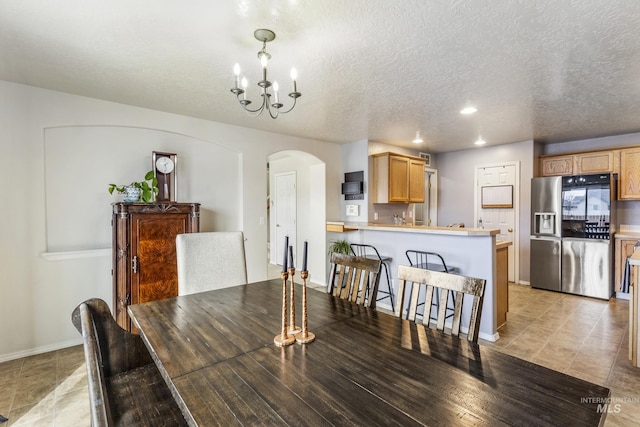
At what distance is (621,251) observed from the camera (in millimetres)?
4500

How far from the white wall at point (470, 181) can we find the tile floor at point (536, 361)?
1.55 metres

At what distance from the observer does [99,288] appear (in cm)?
318

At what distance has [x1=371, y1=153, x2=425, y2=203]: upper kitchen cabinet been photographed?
4969 mm

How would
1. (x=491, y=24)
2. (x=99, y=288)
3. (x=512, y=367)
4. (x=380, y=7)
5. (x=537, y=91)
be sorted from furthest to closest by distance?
(x=99, y=288)
(x=537, y=91)
(x=491, y=24)
(x=380, y=7)
(x=512, y=367)

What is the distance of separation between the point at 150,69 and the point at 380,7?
5.96 ft

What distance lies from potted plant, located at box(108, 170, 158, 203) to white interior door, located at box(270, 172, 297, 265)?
3.17 metres

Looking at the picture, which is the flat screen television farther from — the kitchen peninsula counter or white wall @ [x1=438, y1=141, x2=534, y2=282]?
white wall @ [x1=438, y1=141, x2=534, y2=282]

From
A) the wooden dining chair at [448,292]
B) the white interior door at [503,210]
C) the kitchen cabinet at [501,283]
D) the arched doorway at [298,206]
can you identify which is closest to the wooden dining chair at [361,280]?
the wooden dining chair at [448,292]

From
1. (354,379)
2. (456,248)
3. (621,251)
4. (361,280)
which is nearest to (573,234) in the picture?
(621,251)

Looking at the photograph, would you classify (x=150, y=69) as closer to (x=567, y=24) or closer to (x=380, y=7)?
(x=380, y=7)

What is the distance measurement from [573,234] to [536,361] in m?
2.87

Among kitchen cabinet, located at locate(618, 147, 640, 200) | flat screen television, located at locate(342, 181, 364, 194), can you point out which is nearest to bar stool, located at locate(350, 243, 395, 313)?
flat screen television, located at locate(342, 181, 364, 194)

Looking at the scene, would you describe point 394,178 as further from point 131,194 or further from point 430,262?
point 131,194

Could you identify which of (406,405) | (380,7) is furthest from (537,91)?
(406,405)
